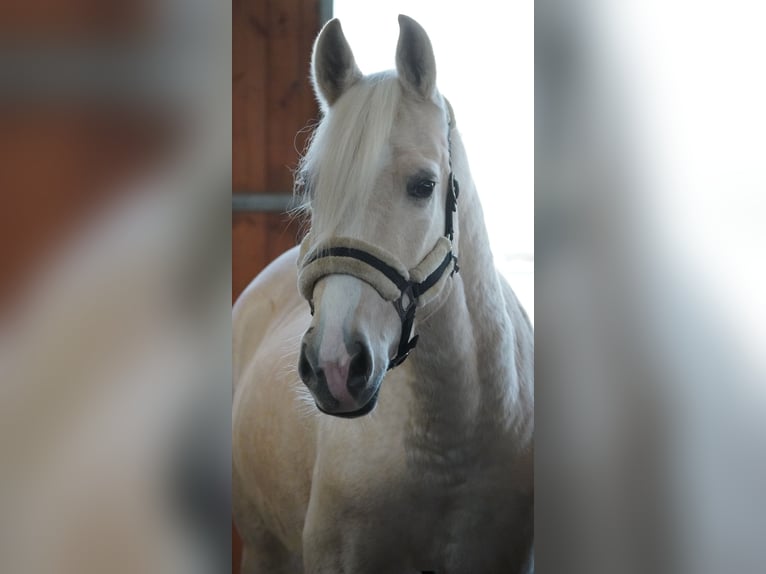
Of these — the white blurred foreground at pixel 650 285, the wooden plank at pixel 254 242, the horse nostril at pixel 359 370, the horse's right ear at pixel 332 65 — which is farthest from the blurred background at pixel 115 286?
the white blurred foreground at pixel 650 285

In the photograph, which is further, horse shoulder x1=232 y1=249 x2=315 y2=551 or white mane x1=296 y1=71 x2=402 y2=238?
horse shoulder x1=232 y1=249 x2=315 y2=551

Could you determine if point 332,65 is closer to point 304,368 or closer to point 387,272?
point 387,272

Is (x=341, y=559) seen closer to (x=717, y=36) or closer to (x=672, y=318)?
(x=672, y=318)

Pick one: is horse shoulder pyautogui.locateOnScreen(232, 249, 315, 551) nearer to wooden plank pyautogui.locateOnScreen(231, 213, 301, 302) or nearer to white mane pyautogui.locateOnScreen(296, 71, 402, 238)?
wooden plank pyautogui.locateOnScreen(231, 213, 301, 302)

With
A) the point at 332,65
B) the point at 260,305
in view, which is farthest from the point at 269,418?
the point at 332,65

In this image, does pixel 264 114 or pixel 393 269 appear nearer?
pixel 393 269

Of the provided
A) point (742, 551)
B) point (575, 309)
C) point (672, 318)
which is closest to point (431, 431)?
point (575, 309)

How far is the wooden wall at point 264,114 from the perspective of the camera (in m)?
1.35

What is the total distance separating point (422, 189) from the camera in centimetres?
124

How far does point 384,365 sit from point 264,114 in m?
0.48

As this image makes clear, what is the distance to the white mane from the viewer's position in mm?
1224

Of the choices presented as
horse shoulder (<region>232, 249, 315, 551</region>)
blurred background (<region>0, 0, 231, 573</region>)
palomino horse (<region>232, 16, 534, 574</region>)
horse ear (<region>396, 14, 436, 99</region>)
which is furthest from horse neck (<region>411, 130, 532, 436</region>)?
blurred background (<region>0, 0, 231, 573</region>)

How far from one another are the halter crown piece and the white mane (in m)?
0.05

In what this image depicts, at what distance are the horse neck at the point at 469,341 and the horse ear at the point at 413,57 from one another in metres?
0.11
